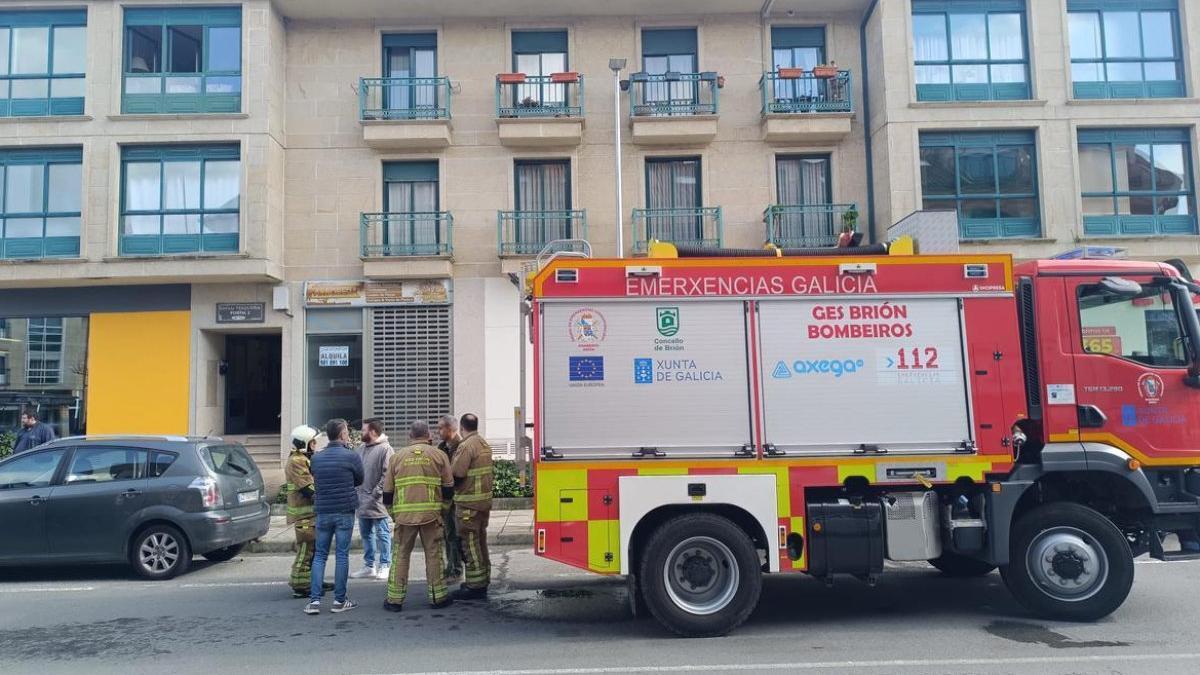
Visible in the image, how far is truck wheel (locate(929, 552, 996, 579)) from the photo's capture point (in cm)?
802

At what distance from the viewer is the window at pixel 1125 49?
1633 centimetres

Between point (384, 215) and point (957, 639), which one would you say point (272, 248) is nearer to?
point (384, 215)

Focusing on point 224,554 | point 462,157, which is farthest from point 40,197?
point 224,554

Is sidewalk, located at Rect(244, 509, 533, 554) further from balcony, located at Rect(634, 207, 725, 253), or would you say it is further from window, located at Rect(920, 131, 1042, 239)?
window, located at Rect(920, 131, 1042, 239)

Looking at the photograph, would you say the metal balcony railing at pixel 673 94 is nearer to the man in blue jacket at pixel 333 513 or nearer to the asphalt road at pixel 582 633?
the asphalt road at pixel 582 633

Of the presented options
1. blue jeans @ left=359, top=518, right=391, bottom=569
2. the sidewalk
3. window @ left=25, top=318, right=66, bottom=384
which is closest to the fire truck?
blue jeans @ left=359, top=518, right=391, bottom=569

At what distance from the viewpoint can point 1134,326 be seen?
668 cm

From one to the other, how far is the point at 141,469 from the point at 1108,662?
9730 mm

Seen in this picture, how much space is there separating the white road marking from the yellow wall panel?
1316 cm

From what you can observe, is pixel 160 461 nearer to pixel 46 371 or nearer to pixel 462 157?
pixel 462 157

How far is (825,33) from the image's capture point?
17141 millimetres

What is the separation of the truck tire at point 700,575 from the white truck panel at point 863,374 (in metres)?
0.92

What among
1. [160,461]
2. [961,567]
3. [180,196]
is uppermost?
[180,196]

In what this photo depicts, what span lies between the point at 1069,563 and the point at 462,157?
1355 cm
